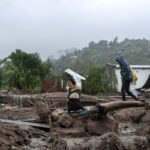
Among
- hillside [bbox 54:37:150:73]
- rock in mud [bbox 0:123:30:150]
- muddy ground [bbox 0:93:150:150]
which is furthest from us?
hillside [bbox 54:37:150:73]

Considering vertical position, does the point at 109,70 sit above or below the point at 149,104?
above

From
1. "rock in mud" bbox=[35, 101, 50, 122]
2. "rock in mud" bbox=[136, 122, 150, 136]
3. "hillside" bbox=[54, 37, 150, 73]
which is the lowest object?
"rock in mud" bbox=[136, 122, 150, 136]

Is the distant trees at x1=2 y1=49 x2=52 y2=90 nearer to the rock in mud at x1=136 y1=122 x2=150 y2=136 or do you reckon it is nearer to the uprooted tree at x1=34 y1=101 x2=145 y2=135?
the uprooted tree at x1=34 y1=101 x2=145 y2=135

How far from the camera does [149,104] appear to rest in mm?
4543

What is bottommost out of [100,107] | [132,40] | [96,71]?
[100,107]

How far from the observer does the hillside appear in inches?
2003

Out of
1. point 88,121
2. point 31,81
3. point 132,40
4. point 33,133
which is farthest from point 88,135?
point 132,40

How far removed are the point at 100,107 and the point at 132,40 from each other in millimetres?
68771

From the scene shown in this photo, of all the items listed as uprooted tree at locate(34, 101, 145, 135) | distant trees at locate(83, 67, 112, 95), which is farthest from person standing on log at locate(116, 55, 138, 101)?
distant trees at locate(83, 67, 112, 95)

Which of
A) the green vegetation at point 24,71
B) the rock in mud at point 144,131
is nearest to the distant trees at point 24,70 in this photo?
the green vegetation at point 24,71

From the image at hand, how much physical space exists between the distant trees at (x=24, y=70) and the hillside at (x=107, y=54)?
65.7 ft

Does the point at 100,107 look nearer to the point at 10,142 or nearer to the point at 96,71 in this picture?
the point at 10,142

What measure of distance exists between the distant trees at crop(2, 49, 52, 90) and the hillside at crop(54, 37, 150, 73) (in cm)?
2003

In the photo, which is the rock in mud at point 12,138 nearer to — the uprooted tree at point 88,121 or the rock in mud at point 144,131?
the uprooted tree at point 88,121
